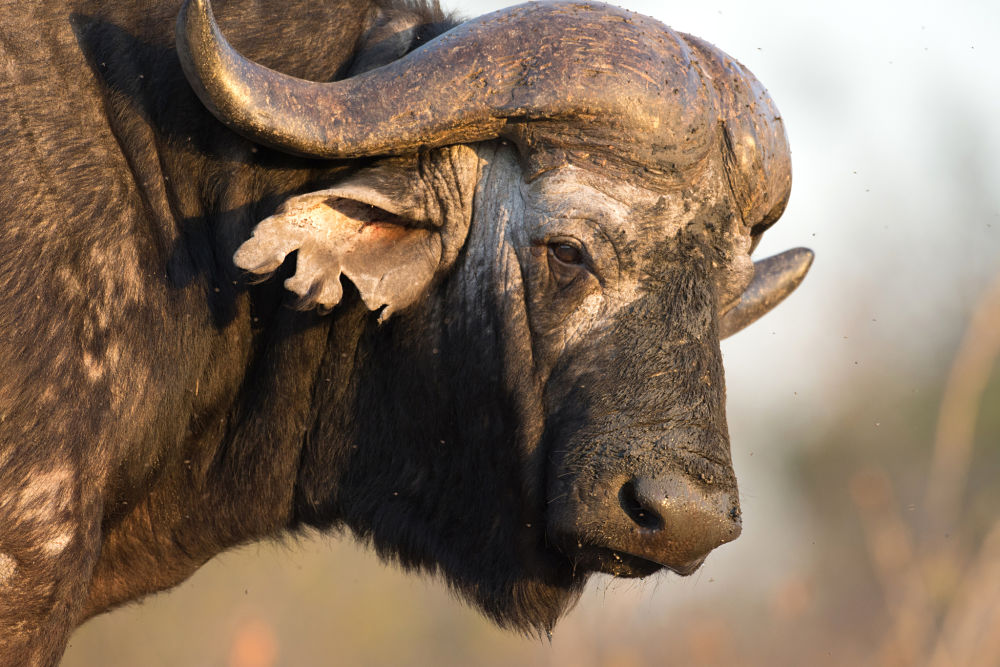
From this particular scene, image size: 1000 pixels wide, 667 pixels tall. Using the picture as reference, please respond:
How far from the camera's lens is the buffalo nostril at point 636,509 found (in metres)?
3.69

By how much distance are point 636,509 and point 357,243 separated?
141cm

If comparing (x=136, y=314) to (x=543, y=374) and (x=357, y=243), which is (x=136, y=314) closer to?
(x=357, y=243)

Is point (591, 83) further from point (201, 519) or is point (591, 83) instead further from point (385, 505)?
point (201, 519)

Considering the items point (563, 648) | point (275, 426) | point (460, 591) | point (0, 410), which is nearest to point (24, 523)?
point (0, 410)

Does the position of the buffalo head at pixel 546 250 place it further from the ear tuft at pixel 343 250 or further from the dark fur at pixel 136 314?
the dark fur at pixel 136 314

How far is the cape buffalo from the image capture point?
3500 mm

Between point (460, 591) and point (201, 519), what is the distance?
1.14 m

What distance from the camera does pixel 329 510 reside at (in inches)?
182

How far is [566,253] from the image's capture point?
395cm

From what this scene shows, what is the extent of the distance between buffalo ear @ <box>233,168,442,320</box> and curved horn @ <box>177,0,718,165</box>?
6.9 inches

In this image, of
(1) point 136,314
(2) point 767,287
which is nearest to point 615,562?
(1) point 136,314

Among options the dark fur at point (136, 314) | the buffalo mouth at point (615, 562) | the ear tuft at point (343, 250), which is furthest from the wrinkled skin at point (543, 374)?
the dark fur at point (136, 314)

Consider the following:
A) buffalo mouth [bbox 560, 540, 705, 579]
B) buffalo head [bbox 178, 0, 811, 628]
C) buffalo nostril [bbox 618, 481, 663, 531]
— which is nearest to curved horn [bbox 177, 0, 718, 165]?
buffalo head [bbox 178, 0, 811, 628]

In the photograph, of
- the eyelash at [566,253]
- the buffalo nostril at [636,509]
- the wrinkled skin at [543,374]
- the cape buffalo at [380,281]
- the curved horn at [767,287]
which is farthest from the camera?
the curved horn at [767,287]
